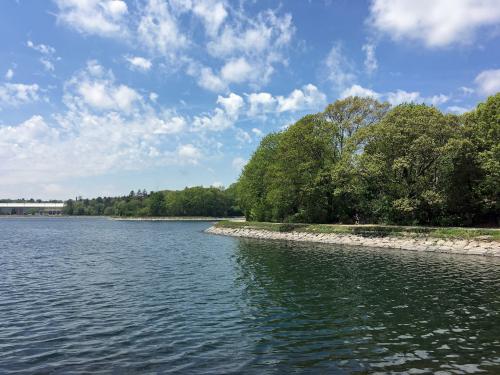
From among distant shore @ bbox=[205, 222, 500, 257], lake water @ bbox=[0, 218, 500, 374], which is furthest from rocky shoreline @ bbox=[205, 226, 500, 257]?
lake water @ bbox=[0, 218, 500, 374]

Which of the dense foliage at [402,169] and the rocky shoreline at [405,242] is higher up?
the dense foliage at [402,169]

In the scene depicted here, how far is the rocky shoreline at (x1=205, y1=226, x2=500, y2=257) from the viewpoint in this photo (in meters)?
40.9

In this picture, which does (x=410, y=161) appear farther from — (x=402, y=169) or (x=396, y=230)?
(x=396, y=230)

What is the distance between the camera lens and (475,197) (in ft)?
177

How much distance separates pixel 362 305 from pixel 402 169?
38.8 meters

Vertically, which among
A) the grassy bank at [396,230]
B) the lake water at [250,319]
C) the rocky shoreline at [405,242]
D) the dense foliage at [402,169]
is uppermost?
the dense foliage at [402,169]

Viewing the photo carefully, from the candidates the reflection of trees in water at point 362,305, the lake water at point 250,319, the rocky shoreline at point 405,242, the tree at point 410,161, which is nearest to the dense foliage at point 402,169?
the tree at point 410,161

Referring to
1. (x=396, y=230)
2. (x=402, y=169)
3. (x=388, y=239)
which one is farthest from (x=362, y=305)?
(x=402, y=169)

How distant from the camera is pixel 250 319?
17.1 m

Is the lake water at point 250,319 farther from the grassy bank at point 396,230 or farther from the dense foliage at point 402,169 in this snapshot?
the dense foliage at point 402,169

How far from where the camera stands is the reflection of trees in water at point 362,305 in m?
13.8

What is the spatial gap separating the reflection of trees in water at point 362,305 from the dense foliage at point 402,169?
18751mm

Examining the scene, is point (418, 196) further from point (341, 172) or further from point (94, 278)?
point (94, 278)

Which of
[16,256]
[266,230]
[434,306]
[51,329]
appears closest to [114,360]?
[51,329]
